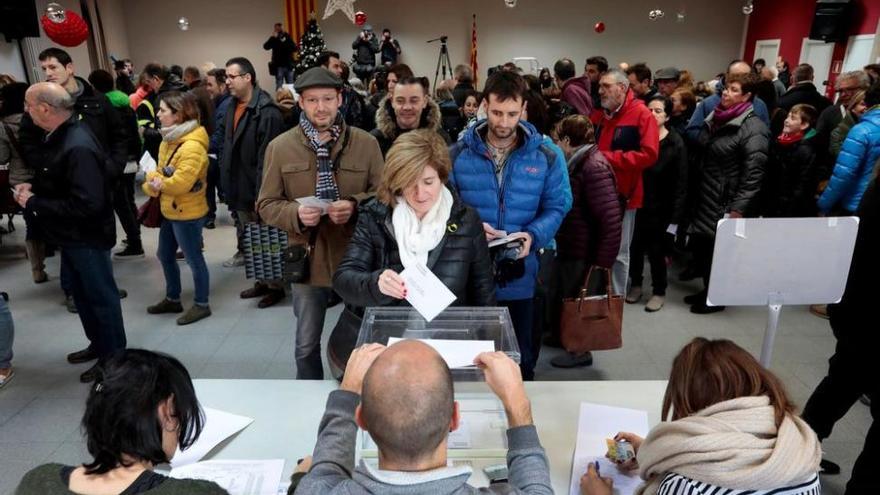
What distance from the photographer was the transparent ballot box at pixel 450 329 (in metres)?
1.58

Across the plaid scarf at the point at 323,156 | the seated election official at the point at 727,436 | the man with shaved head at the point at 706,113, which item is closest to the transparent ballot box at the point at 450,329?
the seated election official at the point at 727,436

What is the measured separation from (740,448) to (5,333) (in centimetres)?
346

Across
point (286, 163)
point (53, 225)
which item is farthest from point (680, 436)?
point (53, 225)

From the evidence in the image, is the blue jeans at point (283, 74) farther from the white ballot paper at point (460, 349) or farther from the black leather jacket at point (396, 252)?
the white ballot paper at point (460, 349)

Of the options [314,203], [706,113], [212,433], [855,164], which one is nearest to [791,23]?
[706,113]

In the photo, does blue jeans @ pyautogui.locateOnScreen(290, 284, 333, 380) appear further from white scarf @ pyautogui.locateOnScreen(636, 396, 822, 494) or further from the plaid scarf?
white scarf @ pyautogui.locateOnScreen(636, 396, 822, 494)

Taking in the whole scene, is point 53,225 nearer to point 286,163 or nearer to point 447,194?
point 286,163

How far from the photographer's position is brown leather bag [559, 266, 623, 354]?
2867mm

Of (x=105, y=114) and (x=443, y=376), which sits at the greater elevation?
(x=105, y=114)

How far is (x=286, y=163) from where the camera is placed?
2.37m

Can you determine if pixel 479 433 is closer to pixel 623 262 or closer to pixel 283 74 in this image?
pixel 623 262

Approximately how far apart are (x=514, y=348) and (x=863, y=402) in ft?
8.16

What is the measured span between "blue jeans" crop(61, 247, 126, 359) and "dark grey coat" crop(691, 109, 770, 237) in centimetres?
355

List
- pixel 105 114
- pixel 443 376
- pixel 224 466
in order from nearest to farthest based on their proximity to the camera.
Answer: pixel 443 376
pixel 224 466
pixel 105 114
